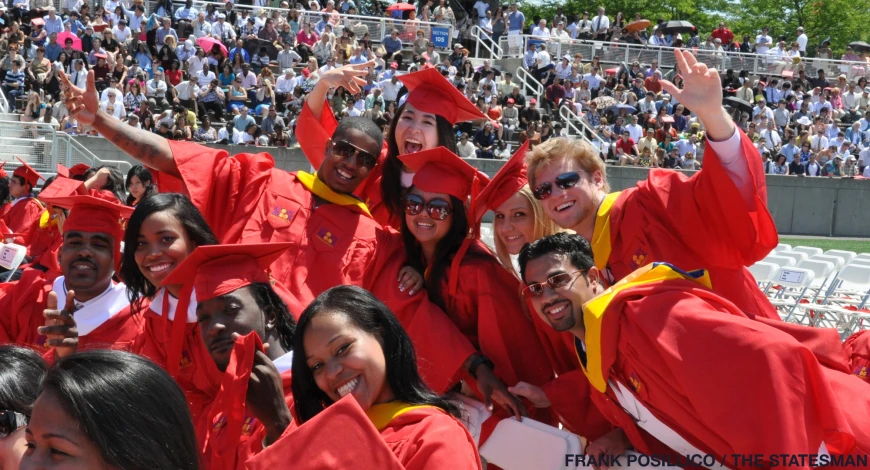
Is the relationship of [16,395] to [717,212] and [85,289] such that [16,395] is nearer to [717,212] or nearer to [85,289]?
[85,289]

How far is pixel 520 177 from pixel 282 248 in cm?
126

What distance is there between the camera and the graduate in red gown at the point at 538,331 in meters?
3.70

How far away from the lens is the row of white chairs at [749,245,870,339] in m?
9.88

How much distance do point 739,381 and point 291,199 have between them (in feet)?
8.98

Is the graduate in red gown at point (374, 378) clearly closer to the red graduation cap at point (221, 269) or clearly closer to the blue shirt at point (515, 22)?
the red graduation cap at point (221, 269)

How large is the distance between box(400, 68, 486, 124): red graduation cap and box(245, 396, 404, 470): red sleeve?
2785 mm

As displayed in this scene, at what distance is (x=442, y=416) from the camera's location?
102 inches

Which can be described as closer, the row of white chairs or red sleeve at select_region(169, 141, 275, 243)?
red sleeve at select_region(169, 141, 275, 243)

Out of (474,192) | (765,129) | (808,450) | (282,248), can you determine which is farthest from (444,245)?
(765,129)

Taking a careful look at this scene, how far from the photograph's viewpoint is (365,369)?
278cm

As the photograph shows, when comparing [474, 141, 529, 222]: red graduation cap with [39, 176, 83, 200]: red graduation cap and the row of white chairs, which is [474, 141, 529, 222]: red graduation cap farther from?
the row of white chairs

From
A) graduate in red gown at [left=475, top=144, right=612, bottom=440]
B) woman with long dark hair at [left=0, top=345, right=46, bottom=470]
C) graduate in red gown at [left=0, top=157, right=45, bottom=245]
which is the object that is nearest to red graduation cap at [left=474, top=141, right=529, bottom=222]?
graduate in red gown at [left=475, top=144, right=612, bottom=440]

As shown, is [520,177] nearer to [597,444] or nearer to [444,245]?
[444,245]

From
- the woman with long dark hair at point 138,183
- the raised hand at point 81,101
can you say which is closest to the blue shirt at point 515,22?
the woman with long dark hair at point 138,183
